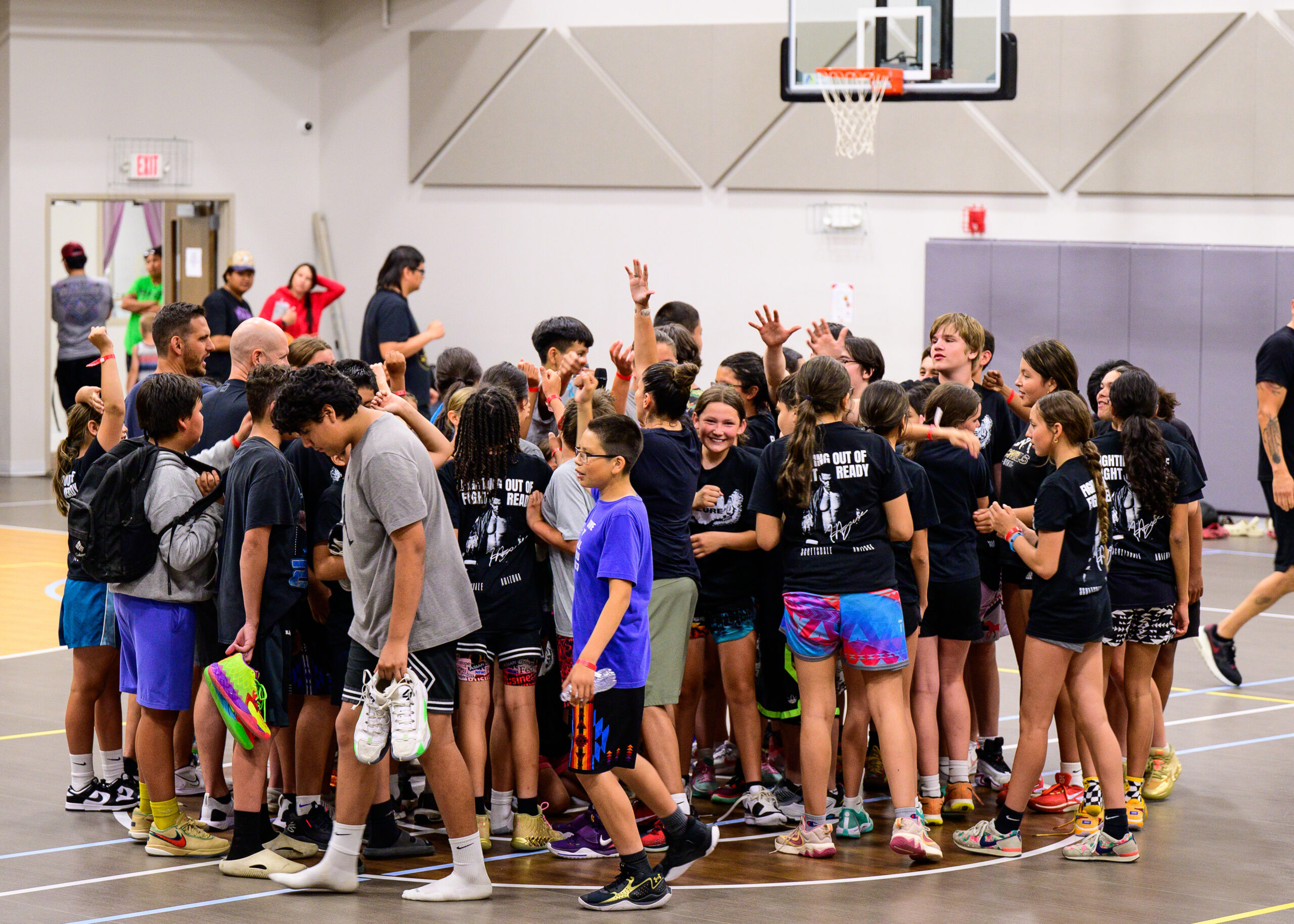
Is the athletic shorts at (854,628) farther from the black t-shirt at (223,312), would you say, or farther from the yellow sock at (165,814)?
the black t-shirt at (223,312)

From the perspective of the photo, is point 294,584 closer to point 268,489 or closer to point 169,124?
point 268,489

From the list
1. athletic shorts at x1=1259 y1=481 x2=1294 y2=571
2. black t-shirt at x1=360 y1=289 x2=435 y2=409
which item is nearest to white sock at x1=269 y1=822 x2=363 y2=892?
athletic shorts at x1=1259 y1=481 x2=1294 y2=571

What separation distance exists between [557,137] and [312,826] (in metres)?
12.5

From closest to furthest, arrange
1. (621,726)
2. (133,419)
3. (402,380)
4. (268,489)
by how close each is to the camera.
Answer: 1. (621,726)
2. (268,489)
3. (402,380)
4. (133,419)

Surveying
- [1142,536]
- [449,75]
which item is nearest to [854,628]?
[1142,536]

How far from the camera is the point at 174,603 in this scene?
18.2 ft

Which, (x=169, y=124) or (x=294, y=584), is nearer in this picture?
(x=294, y=584)

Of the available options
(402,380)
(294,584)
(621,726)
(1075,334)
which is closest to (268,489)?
(294,584)

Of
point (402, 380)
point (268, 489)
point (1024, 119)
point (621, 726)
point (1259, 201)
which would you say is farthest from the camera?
point (1024, 119)

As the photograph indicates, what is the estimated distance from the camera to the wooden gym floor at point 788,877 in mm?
4949

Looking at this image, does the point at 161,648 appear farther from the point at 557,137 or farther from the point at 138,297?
the point at 557,137

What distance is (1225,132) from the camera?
45.0ft

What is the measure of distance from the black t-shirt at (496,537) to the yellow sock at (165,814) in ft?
4.26

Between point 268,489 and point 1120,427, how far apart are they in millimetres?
3246
